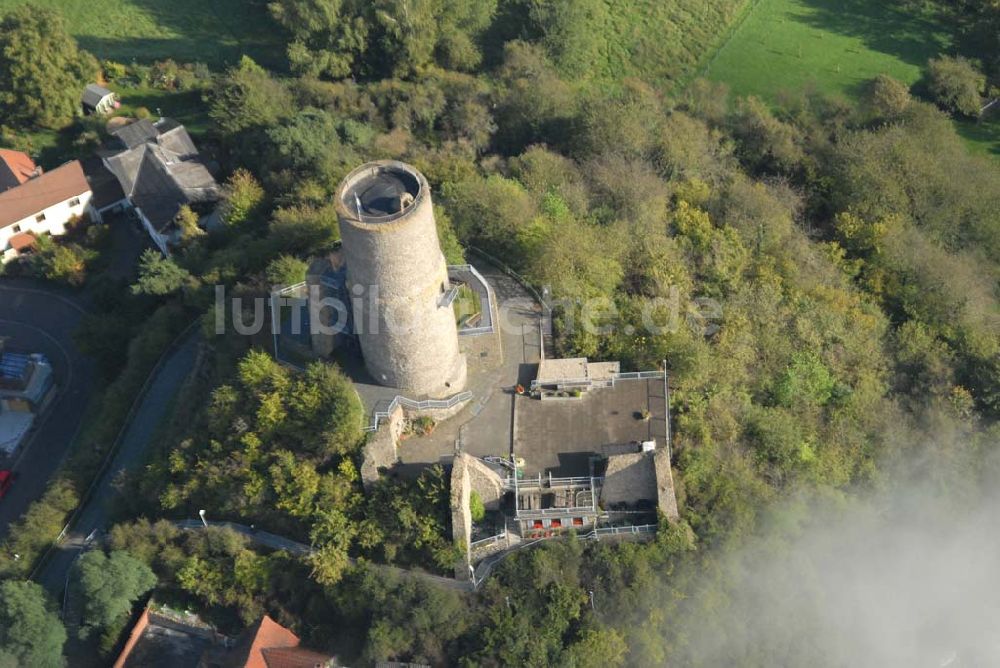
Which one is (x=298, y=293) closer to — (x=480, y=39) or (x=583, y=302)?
(x=583, y=302)

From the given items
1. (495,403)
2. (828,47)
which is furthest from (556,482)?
(828,47)

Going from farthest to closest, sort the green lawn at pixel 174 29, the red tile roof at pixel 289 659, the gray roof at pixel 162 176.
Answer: the green lawn at pixel 174 29
the gray roof at pixel 162 176
the red tile roof at pixel 289 659

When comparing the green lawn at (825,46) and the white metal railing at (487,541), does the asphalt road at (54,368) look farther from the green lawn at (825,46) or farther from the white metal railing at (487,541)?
the green lawn at (825,46)

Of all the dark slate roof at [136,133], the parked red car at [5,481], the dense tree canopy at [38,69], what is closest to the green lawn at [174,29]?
the dense tree canopy at [38,69]

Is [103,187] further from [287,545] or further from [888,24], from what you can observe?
[888,24]

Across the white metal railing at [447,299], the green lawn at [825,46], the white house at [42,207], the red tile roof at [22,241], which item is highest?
the white metal railing at [447,299]

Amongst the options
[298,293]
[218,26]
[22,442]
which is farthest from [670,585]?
[218,26]

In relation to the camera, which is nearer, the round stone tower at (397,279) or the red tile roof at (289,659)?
the round stone tower at (397,279)
